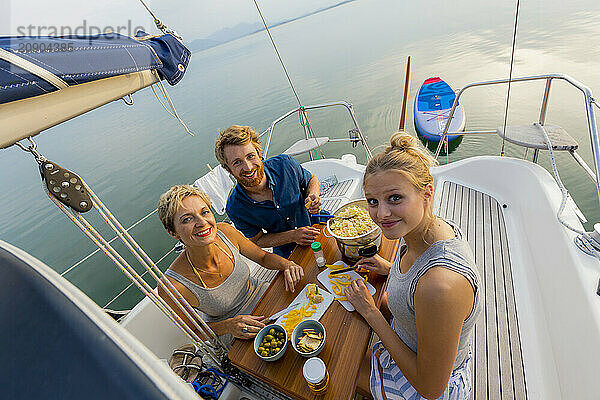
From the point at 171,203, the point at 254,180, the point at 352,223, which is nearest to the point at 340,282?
the point at 352,223

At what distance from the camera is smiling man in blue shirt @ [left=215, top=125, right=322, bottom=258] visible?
1.96 metres

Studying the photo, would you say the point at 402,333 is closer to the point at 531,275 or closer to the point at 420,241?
the point at 420,241

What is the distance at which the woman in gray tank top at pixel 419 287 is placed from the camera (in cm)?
93

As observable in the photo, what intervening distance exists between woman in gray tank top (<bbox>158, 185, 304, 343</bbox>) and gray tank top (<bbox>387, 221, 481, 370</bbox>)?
2.21 ft

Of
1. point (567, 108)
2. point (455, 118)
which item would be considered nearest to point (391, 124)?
point (455, 118)

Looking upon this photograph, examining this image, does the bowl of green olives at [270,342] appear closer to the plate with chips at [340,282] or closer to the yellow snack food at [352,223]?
the plate with chips at [340,282]

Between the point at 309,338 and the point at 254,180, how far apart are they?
1129 mm

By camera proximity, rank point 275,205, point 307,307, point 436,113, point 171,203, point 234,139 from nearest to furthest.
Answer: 1. point 307,307
2. point 171,203
3. point 234,139
4. point 275,205
5. point 436,113

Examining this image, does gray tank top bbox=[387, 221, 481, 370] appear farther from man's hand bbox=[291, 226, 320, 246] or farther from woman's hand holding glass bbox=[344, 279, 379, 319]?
man's hand bbox=[291, 226, 320, 246]

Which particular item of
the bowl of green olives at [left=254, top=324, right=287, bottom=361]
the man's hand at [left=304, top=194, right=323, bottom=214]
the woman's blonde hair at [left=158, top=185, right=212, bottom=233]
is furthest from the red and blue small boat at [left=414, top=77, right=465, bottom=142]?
the bowl of green olives at [left=254, top=324, right=287, bottom=361]

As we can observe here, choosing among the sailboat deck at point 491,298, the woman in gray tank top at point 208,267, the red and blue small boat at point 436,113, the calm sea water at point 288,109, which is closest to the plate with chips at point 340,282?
the woman in gray tank top at point 208,267

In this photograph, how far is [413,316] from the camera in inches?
44.0

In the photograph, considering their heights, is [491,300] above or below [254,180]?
below

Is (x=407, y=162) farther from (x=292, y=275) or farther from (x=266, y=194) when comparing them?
(x=266, y=194)
